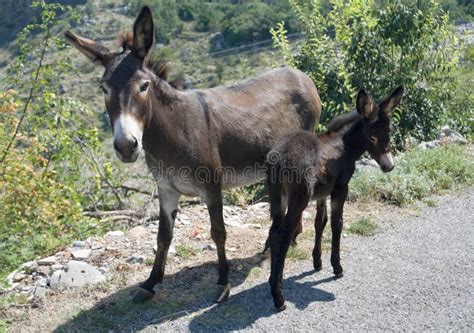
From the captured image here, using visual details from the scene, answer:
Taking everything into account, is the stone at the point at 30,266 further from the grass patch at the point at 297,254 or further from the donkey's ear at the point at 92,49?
the grass patch at the point at 297,254

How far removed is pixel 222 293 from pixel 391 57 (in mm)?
8257

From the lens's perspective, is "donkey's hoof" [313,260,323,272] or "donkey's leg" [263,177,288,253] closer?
"donkey's leg" [263,177,288,253]

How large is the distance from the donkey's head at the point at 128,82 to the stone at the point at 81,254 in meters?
2.43

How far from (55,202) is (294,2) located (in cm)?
699

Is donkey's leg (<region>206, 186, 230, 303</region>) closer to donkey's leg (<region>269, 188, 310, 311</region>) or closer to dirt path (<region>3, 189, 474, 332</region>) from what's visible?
dirt path (<region>3, 189, 474, 332</region>)

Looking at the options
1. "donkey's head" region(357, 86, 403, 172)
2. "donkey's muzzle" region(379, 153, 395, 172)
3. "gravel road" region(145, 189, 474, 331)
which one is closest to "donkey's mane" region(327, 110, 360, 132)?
"donkey's head" region(357, 86, 403, 172)

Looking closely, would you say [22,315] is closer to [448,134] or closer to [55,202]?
[55,202]

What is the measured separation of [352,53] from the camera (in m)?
11.6

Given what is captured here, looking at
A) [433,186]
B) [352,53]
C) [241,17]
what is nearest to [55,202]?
[433,186]

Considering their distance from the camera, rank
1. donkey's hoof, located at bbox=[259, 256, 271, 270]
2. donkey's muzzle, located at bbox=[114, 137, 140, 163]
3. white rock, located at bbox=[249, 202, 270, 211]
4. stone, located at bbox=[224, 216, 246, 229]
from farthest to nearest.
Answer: white rock, located at bbox=[249, 202, 270, 211], stone, located at bbox=[224, 216, 246, 229], donkey's hoof, located at bbox=[259, 256, 271, 270], donkey's muzzle, located at bbox=[114, 137, 140, 163]

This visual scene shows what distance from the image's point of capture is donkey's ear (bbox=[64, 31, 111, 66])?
4.74m

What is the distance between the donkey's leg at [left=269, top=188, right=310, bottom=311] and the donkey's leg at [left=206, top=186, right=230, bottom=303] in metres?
0.61

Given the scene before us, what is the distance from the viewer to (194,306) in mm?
5223

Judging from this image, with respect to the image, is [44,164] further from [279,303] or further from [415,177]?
[415,177]
